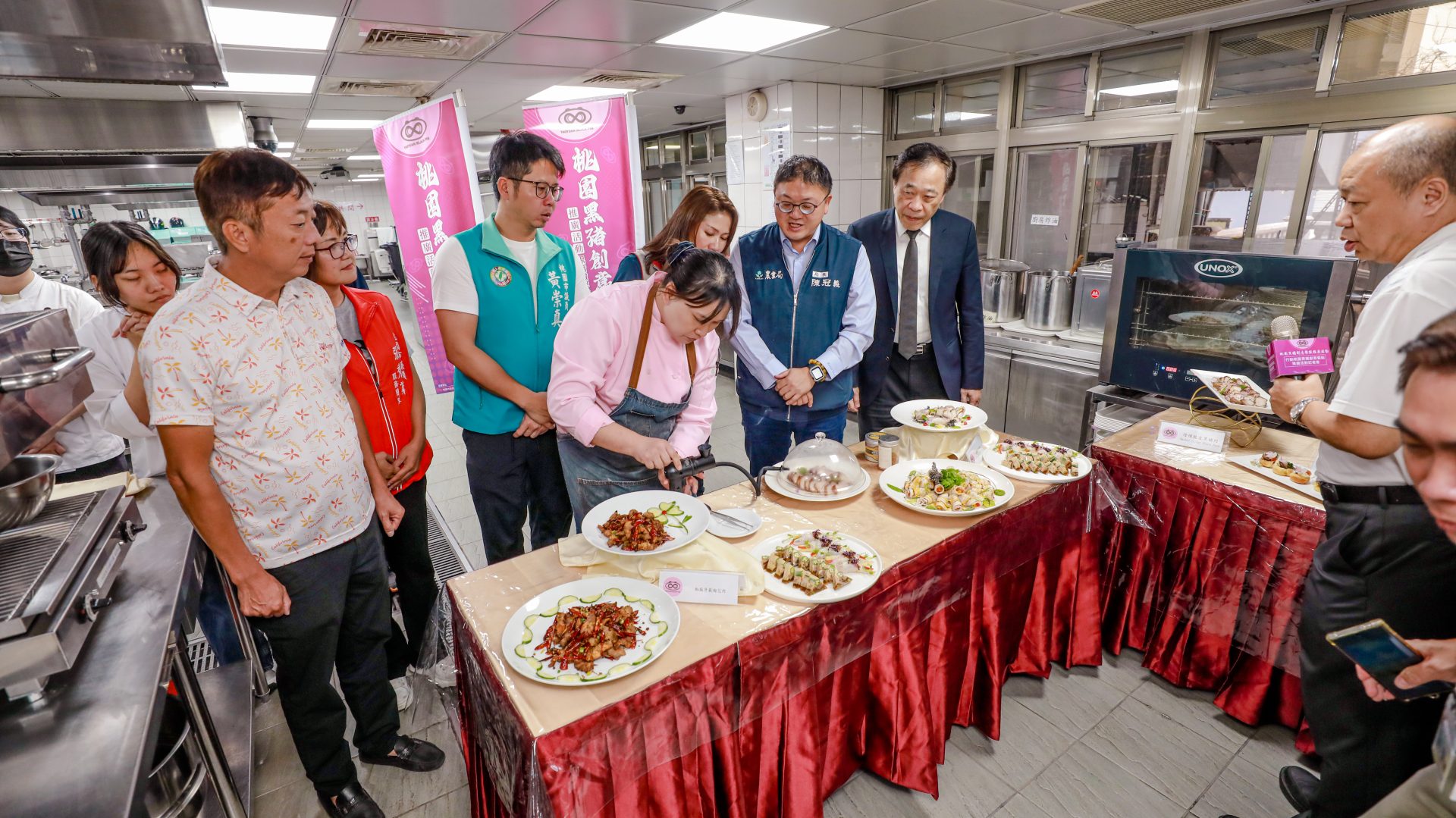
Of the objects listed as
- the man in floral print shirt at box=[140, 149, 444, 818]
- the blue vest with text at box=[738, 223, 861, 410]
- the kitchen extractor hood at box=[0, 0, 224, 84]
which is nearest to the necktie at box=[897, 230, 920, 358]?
the blue vest with text at box=[738, 223, 861, 410]

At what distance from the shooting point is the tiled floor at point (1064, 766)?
A: 185 centimetres

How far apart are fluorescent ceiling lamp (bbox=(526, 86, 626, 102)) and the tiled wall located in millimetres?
1199

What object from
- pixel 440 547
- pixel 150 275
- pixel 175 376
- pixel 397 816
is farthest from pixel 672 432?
pixel 440 547

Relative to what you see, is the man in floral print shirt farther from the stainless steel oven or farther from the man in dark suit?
the stainless steel oven

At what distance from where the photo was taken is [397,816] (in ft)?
6.17

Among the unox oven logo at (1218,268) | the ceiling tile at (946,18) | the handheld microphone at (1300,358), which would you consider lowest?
the handheld microphone at (1300,358)

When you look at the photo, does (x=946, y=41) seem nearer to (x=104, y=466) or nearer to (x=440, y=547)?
(x=440, y=547)

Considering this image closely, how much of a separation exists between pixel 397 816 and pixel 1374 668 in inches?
94.3

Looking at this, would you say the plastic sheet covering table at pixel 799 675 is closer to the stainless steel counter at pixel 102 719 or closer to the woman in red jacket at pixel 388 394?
the stainless steel counter at pixel 102 719

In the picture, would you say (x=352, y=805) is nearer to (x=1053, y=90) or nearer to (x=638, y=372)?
(x=638, y=372)

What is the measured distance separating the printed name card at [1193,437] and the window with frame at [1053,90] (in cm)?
310

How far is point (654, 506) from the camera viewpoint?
1.72 m

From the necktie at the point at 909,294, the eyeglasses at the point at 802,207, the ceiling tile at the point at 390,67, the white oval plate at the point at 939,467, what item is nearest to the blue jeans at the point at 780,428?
the necktie at the point at 909,294

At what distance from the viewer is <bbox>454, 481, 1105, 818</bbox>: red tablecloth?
123 centimetres
